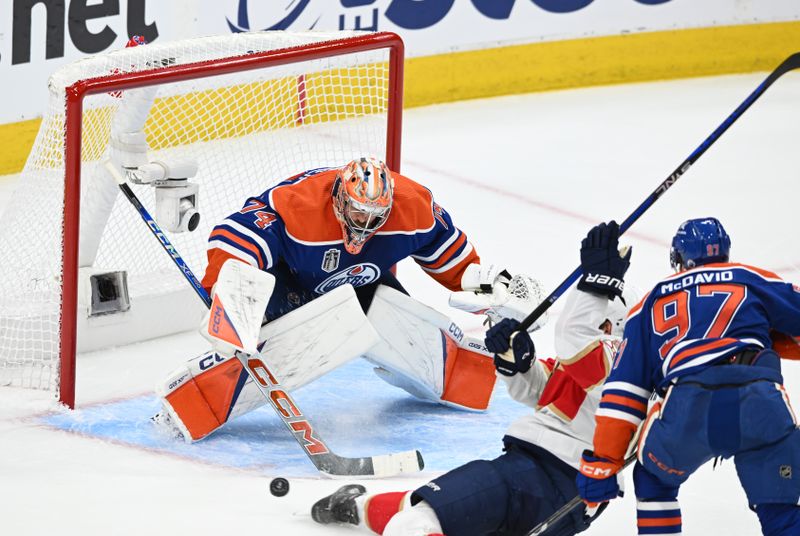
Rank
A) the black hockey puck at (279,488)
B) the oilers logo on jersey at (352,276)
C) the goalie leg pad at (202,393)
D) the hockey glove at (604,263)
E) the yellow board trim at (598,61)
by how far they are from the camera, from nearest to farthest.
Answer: the hockey glove at (604,263)
the black hockey puck at (279,488)
the goalie leg pad at (202,393)
the oilers logo on jersey at (352,276)
the yellow board trim at (598,61)

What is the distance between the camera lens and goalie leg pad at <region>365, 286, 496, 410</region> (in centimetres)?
432

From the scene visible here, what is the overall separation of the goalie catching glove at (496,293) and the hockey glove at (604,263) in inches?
45.5

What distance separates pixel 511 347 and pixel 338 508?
0.59 meters

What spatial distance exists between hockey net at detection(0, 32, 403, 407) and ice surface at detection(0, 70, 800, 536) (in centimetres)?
16

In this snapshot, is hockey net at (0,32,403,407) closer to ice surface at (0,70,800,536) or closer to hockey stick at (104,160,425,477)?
ice surface at (0,70,800,536)

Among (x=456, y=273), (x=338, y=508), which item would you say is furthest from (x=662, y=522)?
(x=456, y=273)

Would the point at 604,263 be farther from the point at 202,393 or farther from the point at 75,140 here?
the point at 75,140

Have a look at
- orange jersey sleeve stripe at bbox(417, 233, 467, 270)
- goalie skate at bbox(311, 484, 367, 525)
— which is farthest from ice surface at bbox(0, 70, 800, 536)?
orange jersey sleeve stripe at bbox(417, 233, 467, 270)

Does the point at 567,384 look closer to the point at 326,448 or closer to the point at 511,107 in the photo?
the point at 326,448

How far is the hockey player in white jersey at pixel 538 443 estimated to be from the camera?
3279 millimetres

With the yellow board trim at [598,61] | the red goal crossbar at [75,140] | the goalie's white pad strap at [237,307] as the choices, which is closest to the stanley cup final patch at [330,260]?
the goalie's white pad strap at [237,307]

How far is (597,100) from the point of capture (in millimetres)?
8102

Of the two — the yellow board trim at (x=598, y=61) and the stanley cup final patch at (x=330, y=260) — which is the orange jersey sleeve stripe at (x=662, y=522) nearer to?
the stanley cup final patch at (x=330, y=260)

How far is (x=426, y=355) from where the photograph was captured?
4.39 metres
